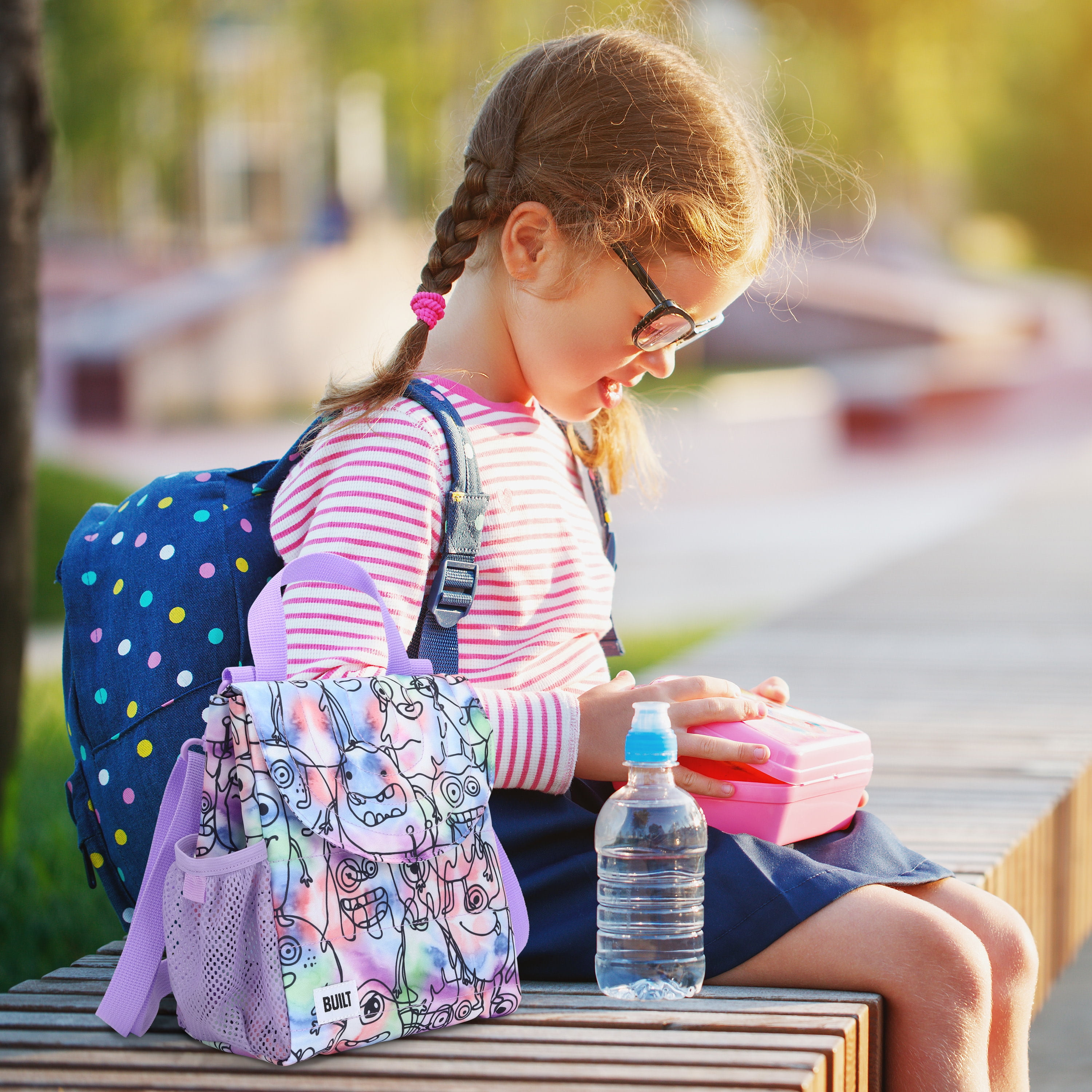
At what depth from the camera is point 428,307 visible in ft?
7.63

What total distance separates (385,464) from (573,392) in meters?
0.38

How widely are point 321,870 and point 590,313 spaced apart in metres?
0.91

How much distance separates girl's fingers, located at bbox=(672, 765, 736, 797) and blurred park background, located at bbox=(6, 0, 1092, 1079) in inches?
30.1

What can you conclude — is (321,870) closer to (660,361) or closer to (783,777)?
(783,777)

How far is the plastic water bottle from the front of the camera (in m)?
2.12

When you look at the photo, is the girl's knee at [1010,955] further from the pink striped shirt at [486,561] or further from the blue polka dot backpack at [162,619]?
the blue polka dot backpack at [162,619]

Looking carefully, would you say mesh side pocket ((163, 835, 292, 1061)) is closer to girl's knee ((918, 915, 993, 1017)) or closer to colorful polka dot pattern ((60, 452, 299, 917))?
colorful polka dot pattern ((60, 452, 299, 917))

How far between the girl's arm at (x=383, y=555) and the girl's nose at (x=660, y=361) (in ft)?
1.24

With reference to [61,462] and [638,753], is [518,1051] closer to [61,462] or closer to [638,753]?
[638,753]

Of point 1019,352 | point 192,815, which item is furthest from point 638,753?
point 1019,352

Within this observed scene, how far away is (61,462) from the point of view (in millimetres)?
13414

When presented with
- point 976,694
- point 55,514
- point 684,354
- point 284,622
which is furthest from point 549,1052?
point 684,354

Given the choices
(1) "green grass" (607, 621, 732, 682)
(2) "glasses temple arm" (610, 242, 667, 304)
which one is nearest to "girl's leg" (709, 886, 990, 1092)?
(2) "glasses temple arm" (610, 242, 667, 304)

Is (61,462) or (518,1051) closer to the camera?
(518,1051)
